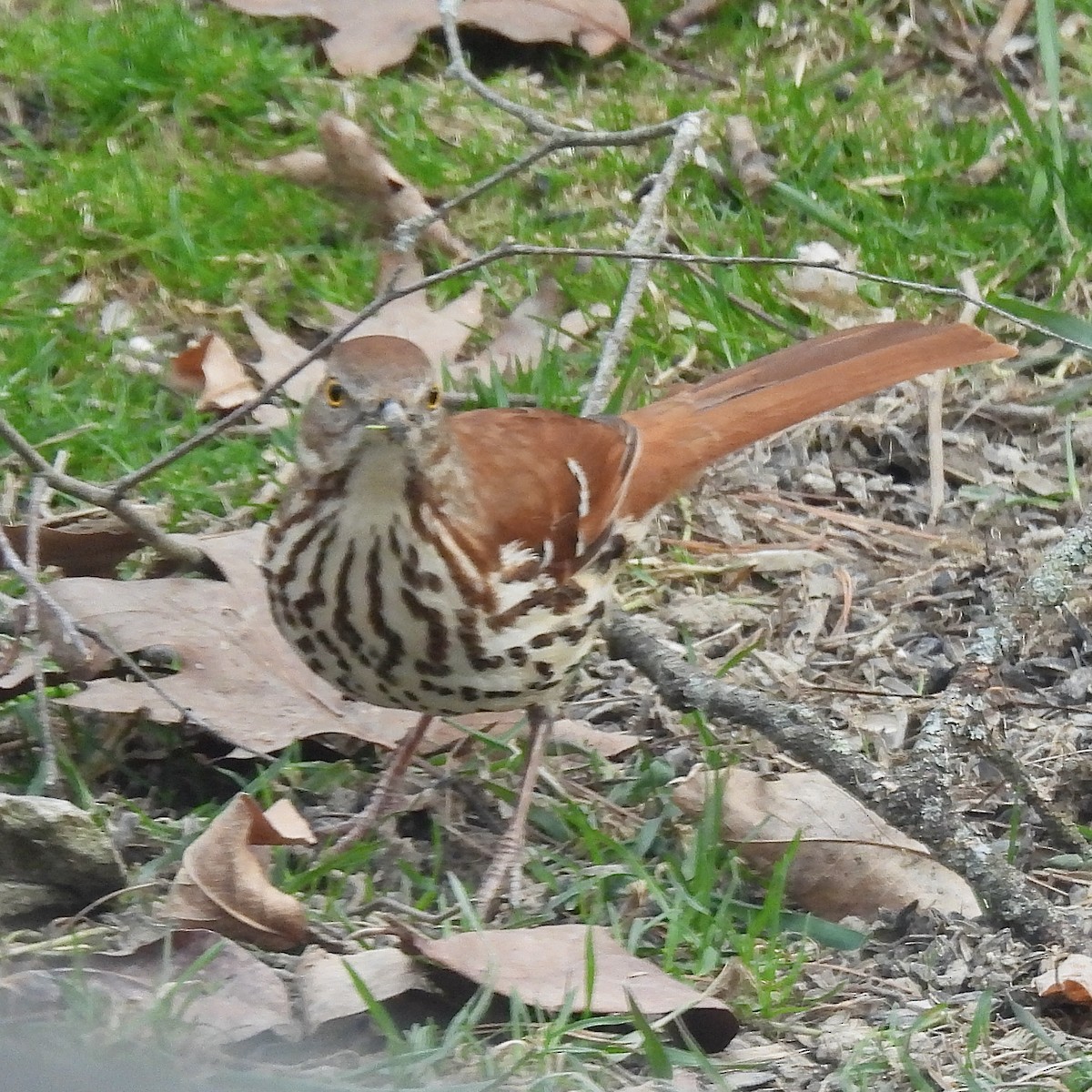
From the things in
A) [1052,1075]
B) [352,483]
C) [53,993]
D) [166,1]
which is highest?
[166,1]

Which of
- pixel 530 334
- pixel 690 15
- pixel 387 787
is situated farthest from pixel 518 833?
pixel 690 15

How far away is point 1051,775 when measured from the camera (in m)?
3.02

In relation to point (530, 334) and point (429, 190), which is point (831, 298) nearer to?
point (530, 334)

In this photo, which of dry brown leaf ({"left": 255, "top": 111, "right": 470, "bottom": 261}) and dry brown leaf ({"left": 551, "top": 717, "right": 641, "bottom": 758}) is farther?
dry brown leaf ({"left": 255, "top": 111, "right": 470, "bottom": 261})

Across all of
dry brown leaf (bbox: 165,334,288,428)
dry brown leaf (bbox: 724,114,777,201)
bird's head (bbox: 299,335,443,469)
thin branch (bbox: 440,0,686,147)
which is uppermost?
thin branch (bbox: 440,0,686,147)

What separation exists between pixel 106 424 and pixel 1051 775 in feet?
6.58

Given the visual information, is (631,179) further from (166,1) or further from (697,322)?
(166,1)

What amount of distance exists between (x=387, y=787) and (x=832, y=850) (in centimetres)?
71

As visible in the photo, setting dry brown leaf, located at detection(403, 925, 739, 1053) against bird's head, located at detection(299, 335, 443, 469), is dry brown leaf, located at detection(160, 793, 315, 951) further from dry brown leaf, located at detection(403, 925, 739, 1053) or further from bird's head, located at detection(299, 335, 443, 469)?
bird's head, located at detection(299, 335, 443, 469)

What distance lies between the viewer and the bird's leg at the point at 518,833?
2.75 m

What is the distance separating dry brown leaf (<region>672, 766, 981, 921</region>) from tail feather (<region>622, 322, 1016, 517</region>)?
65 cm

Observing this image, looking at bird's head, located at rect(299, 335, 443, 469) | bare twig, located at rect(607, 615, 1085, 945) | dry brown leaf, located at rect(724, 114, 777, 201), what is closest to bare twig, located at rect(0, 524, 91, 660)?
bird's head, located at rect(299, 335, 443, 469)

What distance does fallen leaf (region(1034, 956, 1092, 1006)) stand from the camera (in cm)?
248

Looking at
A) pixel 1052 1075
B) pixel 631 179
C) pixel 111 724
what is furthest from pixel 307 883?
pixel 631 179
